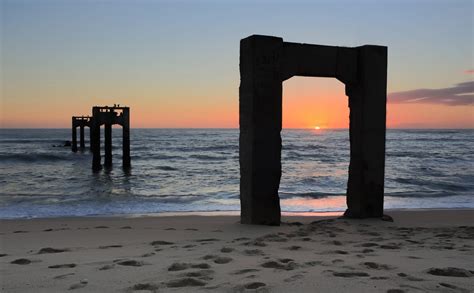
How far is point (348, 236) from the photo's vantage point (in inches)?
253

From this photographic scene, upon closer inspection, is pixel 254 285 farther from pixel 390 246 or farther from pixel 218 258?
pixel 390 246

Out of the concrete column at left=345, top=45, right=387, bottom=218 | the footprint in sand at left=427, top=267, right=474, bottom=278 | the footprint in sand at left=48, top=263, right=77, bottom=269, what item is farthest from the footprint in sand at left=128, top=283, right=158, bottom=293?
the concrete column at left=345, top=45, right=387, bottom=218

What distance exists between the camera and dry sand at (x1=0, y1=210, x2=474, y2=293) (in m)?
3.54

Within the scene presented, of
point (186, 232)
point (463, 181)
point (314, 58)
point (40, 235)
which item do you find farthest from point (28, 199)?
point (463, 181)

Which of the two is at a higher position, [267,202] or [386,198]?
[267,202]

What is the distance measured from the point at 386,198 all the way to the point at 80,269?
39.3 feet

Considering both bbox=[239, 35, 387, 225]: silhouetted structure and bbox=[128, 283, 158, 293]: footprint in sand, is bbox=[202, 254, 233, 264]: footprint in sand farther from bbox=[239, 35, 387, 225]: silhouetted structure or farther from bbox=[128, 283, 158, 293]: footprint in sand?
bbox=[239, 35, 387, 225]: silhouetted structure

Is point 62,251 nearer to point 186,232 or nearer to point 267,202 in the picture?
point 186,232

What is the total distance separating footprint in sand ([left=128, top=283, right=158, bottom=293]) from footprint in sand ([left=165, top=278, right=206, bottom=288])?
0.38 ft

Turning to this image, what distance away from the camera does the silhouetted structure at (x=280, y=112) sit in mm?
7535

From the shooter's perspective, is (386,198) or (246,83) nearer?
(246,83)

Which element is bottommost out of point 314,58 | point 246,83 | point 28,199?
point 28,199

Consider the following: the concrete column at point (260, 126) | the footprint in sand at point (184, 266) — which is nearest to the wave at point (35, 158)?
the concrete column at point (260, 126)

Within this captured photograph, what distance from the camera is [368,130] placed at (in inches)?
331
